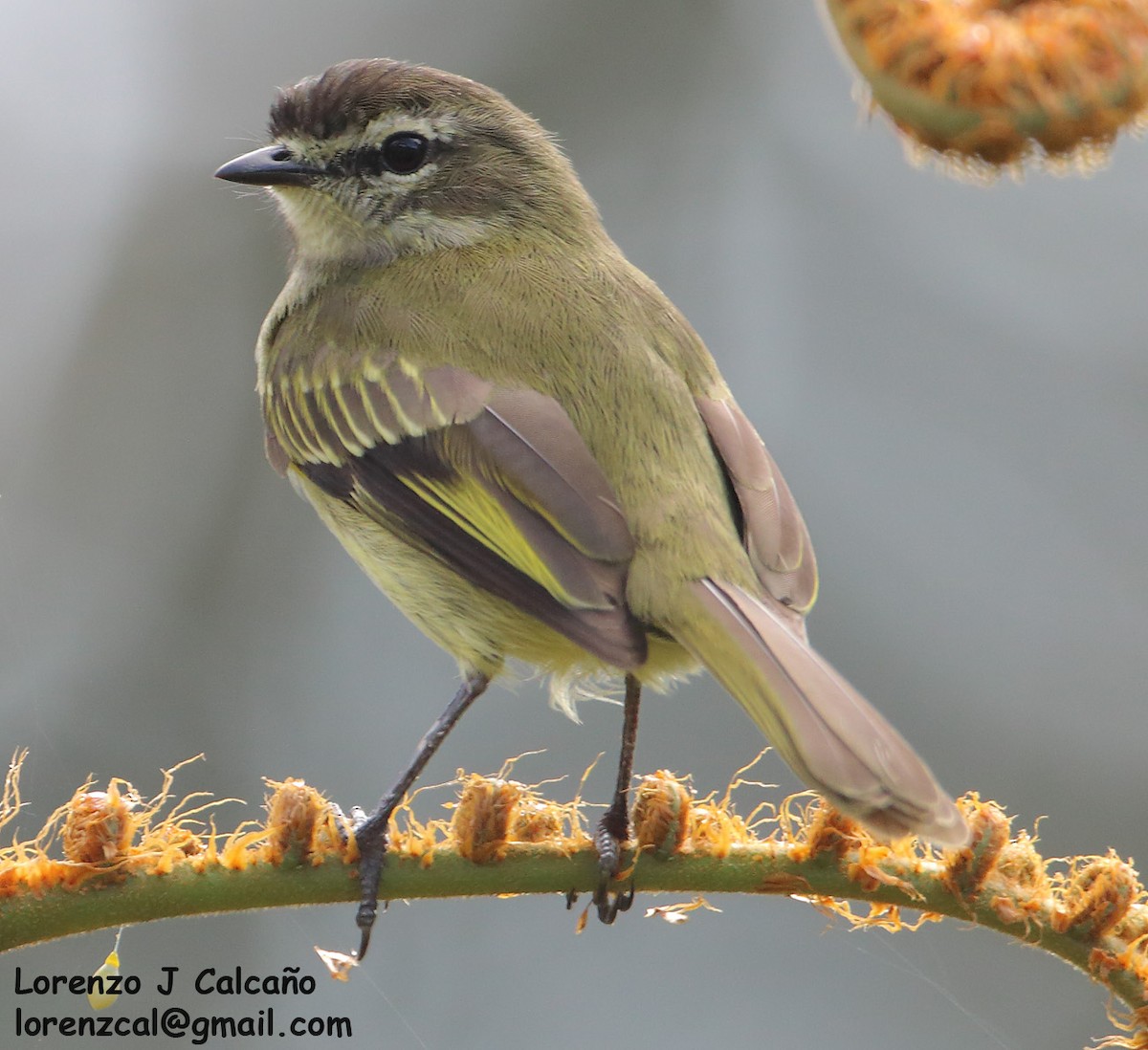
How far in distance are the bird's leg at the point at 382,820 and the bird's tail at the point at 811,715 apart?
0.68 meters

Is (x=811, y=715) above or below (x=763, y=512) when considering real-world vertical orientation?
below

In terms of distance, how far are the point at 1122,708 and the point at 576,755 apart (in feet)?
7.86

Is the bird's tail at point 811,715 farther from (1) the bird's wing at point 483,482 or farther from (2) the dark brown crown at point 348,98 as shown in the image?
(2) the dark brown crown at point 348,98

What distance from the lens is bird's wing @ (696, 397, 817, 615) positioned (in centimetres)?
320

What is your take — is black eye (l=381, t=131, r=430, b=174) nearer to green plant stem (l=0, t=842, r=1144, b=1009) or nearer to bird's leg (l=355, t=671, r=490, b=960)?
bird's leg (l=355, t=671, r=490, b=960)

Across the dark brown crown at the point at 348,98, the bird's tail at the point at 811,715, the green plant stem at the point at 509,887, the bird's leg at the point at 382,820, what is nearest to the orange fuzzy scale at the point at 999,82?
the bird's tail at the point at 811,715

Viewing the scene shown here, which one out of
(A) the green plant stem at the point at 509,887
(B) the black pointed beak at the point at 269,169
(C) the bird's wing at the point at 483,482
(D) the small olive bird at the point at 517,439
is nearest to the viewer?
(A) the green plant stem at the point at 509,887

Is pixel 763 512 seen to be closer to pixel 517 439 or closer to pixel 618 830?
pixel 517 439

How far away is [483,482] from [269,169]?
117 cm

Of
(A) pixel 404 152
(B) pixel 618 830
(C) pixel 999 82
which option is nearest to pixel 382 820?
(B) pixel 618 830

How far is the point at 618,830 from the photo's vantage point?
2.85 metres

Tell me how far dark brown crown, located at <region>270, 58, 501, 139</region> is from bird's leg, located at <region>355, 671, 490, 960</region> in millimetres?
1505

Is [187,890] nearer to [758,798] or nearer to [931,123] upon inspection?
[931,123]

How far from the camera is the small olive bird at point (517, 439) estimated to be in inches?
110
